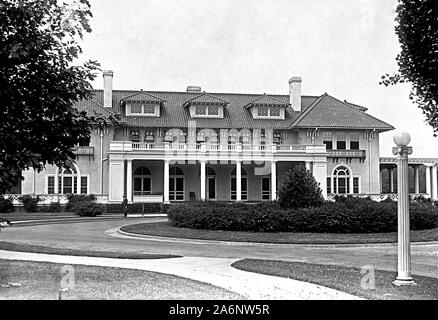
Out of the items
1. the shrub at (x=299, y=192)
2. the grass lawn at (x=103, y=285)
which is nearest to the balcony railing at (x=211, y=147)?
the shrub at (x=299, y=192)

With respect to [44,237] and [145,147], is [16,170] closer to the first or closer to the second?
[44,237]

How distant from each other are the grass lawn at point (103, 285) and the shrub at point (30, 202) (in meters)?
32.3

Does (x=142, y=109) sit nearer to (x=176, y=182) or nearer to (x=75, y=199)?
(x=176, y=182)

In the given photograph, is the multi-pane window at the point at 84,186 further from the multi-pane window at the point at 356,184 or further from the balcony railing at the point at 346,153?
the multi-pane window at the point at 356,184

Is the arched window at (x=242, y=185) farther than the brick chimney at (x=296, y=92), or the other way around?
the brick chimney at (x=296, y=92)

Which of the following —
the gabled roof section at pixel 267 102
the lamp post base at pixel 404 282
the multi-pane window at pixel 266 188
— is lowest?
the lamp post base at pixel 404 282

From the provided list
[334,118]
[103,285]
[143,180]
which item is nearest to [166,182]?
[143,180]

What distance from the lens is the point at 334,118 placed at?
176 ft

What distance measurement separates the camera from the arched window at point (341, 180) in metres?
52.8

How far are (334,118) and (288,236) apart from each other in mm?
31545

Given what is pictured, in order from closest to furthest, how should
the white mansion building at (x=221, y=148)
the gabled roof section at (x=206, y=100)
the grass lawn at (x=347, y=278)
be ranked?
the grass lawn at (x=347, y=278), the white mansion building at (x=221, y=148), the gabled roof section at (x=206, y=100)

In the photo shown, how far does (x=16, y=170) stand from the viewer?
961 cm

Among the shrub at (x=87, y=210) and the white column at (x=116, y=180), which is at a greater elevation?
the white column at (x=116, y=180)
